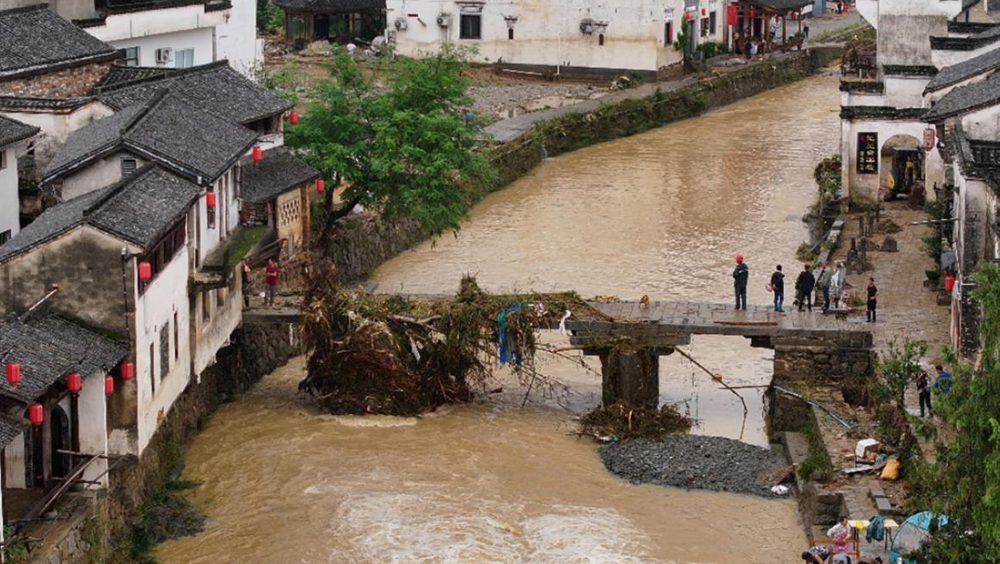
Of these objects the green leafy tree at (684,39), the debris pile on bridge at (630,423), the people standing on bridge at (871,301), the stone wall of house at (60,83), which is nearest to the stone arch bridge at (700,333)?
the debris pile on bridge at (630,423)

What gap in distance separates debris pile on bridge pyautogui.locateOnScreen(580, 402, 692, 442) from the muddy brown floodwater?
0.43 metres

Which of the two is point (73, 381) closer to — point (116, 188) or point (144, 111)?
point (116, 188)

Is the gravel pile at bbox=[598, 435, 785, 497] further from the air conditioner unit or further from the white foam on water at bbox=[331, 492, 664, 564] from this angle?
the air conditioner unit

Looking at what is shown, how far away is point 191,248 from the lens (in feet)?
127

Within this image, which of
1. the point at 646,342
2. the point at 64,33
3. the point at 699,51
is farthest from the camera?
the point at 699,51

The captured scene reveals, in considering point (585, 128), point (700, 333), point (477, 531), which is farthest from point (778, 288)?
point (585, 128)

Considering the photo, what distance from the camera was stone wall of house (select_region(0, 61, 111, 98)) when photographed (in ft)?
144

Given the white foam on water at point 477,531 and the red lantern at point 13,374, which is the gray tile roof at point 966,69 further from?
the red lantern at point 13,374

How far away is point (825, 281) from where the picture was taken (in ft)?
151

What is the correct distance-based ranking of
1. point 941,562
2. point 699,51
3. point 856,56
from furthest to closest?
1. point 699,51
2. point 856,56
3. point 941,562

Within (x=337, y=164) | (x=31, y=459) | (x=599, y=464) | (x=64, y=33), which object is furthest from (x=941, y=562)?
(x=64, y=33)

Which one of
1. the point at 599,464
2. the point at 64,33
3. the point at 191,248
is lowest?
the point at 599,464

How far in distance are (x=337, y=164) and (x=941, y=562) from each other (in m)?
23.7

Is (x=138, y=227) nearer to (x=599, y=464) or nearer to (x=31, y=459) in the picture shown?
(x=31, y=459)
